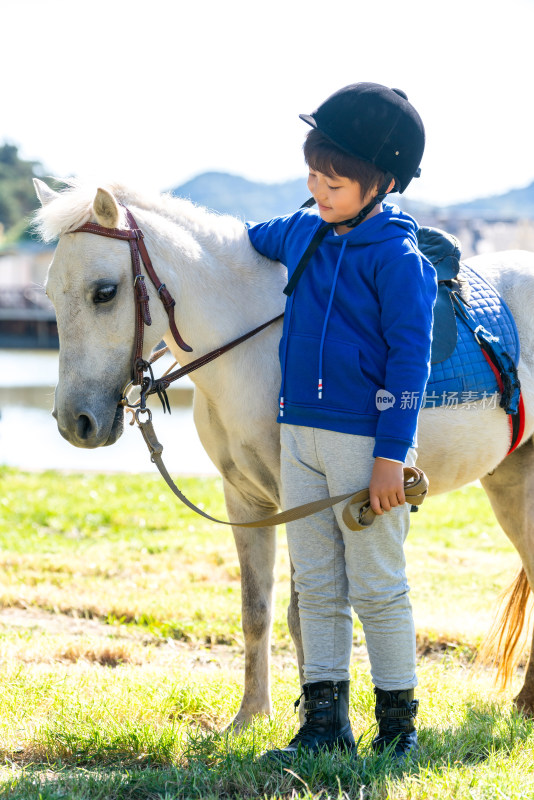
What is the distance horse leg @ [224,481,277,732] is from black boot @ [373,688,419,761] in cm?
72

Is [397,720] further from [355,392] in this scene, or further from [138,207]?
[138,207]

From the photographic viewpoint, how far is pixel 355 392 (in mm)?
2404

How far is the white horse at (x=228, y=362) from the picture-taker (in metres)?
2.52

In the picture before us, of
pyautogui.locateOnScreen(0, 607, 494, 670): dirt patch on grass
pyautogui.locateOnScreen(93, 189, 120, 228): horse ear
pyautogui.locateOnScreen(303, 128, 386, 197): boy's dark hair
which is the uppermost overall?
pyautogui.locateOnScreen(303, 128, 386, 197): boy's dark hair

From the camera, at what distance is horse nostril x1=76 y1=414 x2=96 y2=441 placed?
249 cm

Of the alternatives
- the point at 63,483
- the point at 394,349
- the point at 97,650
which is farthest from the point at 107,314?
the point at 63,483

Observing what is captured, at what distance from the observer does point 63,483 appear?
8.71 m

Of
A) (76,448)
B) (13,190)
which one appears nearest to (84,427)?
(76,448)

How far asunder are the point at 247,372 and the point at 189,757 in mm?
1285

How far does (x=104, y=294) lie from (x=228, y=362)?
496 millimetres

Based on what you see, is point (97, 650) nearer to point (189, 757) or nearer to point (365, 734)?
point (189, 757)

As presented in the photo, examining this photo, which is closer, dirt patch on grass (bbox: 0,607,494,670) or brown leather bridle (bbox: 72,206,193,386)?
brown leather bridle (bbox: 72,206,193,386)

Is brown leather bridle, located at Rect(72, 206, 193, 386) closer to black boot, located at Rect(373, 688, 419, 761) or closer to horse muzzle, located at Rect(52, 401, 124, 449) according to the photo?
horse muzzle, located at Rect(52, 401, 124, 449)

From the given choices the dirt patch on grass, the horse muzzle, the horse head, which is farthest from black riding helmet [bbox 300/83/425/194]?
the dirt patch on grass
